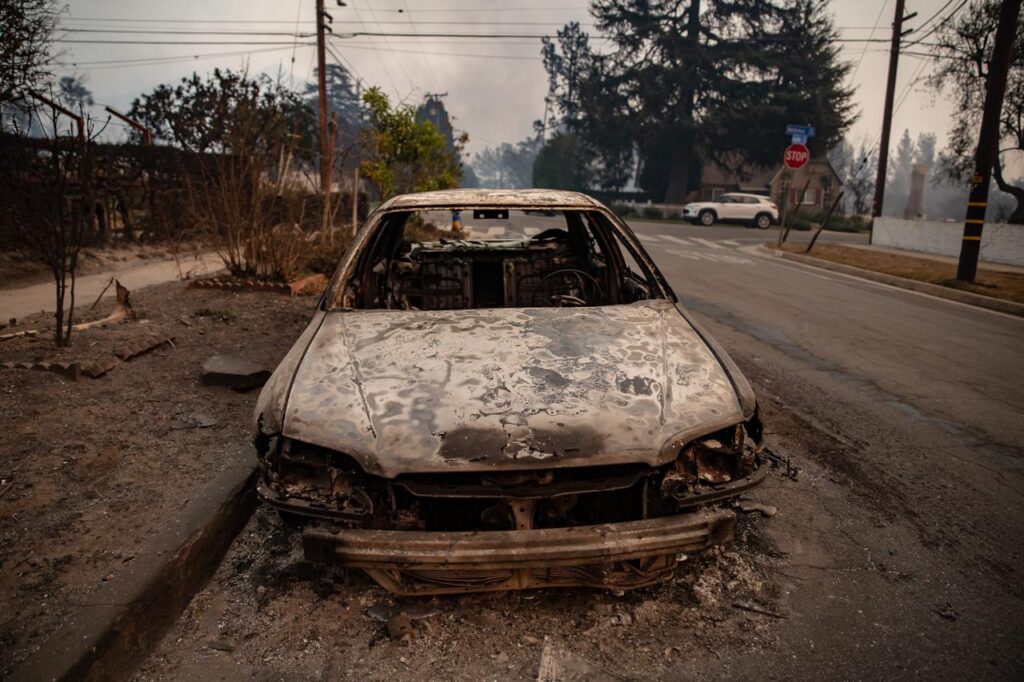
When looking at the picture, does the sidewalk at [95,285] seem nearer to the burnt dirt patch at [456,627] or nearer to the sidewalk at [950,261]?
the burnt dirt patch at [456,627]

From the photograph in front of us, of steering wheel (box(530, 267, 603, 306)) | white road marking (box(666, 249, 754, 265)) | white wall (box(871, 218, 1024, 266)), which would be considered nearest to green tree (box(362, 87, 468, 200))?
white road marking (box(666, 249, 754, 265))

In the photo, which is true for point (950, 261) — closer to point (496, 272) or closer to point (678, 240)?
point (678, 240)

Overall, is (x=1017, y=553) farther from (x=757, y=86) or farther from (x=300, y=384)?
(x=757, y=86)

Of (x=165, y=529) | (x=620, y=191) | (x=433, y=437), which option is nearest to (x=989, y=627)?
(x=433, y=437)

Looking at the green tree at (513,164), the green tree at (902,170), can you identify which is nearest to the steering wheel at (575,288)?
the green tree at (513,164)

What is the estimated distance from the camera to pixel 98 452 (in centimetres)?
333

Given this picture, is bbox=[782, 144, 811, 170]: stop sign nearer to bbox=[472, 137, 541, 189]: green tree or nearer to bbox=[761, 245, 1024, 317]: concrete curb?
bbox=[761, 245, 1024, 317]: concrete curb

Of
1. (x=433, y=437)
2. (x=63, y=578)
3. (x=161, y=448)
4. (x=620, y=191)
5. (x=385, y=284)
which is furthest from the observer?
(x=620, y=191)

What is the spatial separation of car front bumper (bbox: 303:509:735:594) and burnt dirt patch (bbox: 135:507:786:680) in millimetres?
190

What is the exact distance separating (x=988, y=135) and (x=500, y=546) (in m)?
13.2

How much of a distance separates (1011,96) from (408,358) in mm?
30468

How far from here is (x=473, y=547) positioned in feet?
6.38

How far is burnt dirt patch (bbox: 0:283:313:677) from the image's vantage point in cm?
231

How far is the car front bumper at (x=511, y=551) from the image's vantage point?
1.94 m
